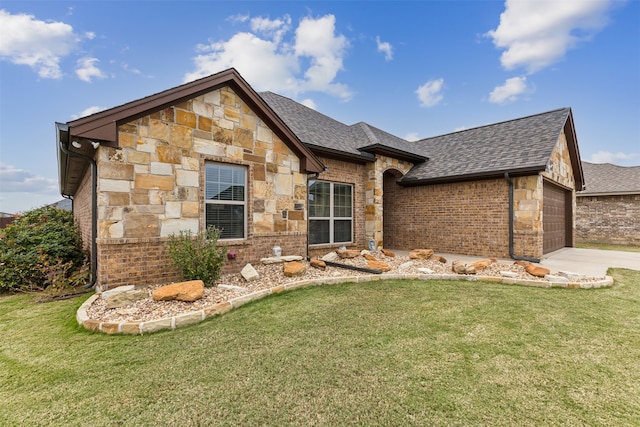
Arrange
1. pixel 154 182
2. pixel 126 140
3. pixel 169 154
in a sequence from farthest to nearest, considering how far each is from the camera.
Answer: pixel 169 154 < pixel 154 182 < pixel 126 140

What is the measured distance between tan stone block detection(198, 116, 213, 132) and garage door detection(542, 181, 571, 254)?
35.1 ft

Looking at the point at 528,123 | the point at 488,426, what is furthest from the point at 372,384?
the point at 528,123

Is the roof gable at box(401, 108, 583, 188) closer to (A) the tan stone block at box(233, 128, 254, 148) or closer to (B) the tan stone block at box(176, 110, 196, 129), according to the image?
(A) the tan stone block at box(233, 128, 254, 148)

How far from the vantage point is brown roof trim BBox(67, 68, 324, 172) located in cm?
454

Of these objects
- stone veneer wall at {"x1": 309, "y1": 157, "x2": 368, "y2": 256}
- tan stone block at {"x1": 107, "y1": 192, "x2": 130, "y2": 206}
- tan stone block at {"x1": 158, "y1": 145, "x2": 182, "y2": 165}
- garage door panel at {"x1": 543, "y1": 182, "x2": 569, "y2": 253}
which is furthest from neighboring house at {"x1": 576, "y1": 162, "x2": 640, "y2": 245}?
tan stone block at {"x1": 107, "y1": 192, "x2": 130, "y2": 206}

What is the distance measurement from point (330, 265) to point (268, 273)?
1.84 m

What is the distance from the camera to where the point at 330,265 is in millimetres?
7125

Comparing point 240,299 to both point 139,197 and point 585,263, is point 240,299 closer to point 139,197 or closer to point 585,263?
point 139,197

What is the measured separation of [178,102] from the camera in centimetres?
540

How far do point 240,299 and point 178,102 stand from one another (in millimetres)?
4019

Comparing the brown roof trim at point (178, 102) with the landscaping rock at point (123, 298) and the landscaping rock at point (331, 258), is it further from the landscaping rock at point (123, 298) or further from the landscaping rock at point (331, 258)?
the landscaping rock at point (123, 298)

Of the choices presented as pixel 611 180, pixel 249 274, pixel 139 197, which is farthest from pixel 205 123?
pixel 611 180

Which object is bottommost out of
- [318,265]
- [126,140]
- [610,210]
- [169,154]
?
[318,265]

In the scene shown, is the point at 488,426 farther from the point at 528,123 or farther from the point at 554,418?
the point at 528,123
